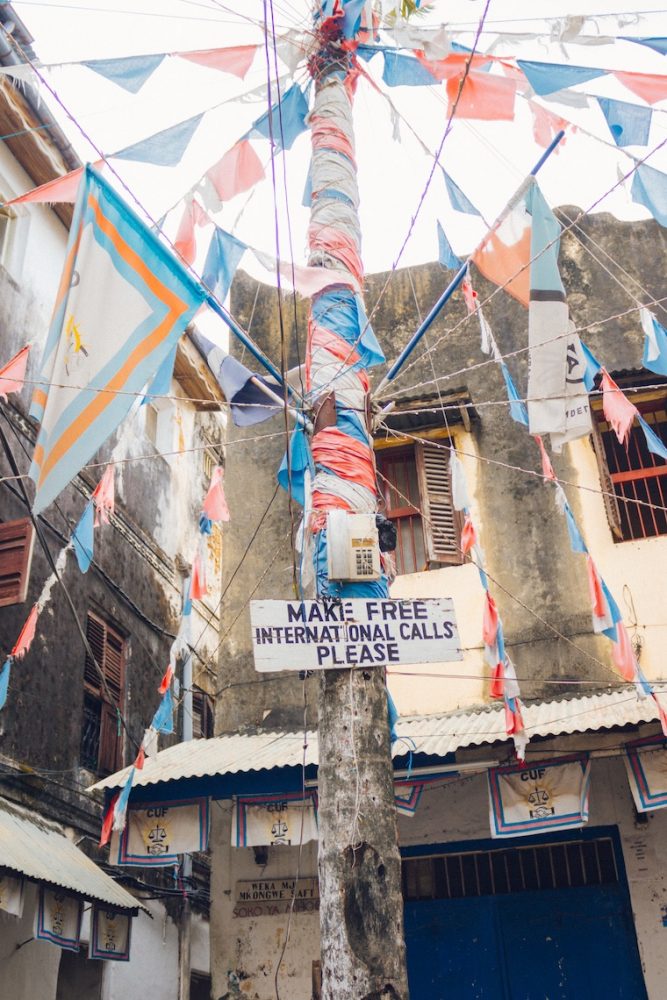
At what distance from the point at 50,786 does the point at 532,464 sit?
682 cm

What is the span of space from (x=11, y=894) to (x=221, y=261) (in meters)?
6.14

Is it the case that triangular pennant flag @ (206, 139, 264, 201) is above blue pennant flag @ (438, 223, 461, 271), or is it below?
above

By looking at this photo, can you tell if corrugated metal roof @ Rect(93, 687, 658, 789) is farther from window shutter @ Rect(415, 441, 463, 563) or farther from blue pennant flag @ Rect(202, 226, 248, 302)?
blue pennant flag @ Rect(202, 226, 248, 302)

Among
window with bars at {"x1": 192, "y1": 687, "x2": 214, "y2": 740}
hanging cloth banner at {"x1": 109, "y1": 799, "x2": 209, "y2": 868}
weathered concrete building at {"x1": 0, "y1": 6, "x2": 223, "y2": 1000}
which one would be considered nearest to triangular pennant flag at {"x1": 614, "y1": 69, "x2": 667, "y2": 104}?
weathered concrete building at {"x1": 0, "y1": 6, "x2": 223, "y2": 1000}

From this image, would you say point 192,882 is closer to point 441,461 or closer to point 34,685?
point 34,685

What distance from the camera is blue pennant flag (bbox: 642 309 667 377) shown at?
7.78 meters

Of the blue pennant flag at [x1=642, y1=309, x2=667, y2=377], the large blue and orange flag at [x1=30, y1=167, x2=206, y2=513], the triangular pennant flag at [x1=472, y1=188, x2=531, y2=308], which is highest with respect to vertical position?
the triangular pennant flag at [x1=472, y1=188, x2=531, y2=308]

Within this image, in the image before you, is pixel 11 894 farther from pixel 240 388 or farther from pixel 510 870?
pixel 240 388

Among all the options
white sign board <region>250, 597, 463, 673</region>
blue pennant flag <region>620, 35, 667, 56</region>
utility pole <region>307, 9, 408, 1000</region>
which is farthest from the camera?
blue pennant flag <region>620, 35, 667, 56</region>

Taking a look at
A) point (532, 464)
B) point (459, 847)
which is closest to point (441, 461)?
point (532, 464)

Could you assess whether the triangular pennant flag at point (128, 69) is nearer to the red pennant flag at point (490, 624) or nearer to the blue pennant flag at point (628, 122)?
the blue pennant flag at point (628, 122)

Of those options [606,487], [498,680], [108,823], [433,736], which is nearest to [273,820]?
[108,823]

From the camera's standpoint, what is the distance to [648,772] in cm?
798

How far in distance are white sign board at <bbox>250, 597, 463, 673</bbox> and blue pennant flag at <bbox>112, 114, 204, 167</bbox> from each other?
4.22 metres
